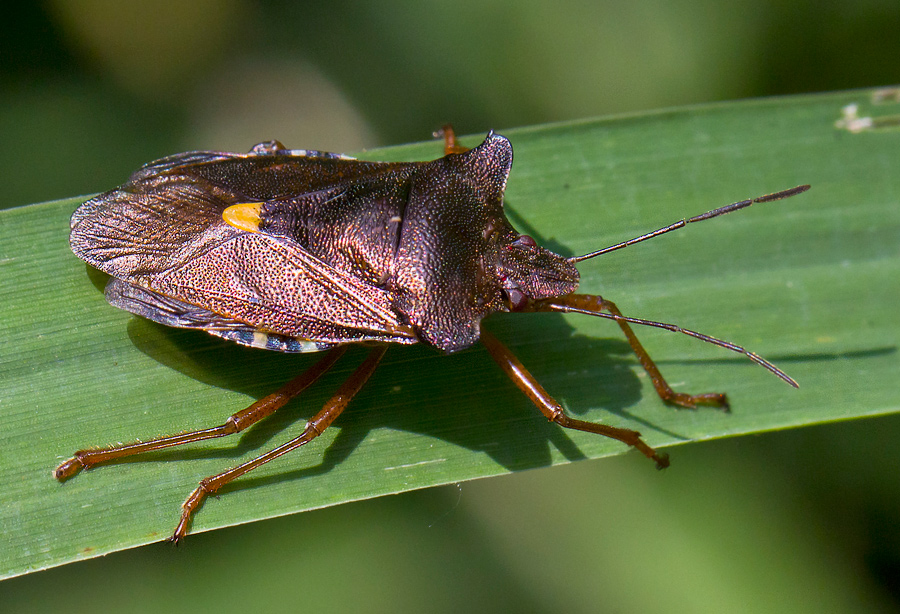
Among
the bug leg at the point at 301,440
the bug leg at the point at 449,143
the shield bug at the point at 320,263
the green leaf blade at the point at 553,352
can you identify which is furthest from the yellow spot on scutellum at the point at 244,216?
the bug leg at the point at 449,143

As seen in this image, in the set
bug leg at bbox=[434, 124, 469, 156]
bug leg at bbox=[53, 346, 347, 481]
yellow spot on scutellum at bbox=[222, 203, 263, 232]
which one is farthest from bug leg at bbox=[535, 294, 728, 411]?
yellow spot on scutellum at bbox=[222, 203, 263, 232]

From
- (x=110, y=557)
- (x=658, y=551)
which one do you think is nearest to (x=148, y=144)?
(x=110, y=557)

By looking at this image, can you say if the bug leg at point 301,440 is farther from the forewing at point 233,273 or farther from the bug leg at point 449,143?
the bug leg at point 449,143

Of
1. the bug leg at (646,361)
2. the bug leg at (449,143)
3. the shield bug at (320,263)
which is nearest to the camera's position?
the shield bug at (320,263)

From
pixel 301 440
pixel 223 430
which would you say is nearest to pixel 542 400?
pixel 301 440

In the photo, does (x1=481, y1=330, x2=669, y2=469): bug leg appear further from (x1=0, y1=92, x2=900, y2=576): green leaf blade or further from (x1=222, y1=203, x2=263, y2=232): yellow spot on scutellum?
(x1=222, y1=203, x2=263, y2=232): yellow spot on scutellum

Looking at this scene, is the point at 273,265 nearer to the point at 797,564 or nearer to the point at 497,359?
the point at 497,359

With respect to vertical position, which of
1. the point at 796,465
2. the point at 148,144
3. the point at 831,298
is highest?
the point at 148,144
